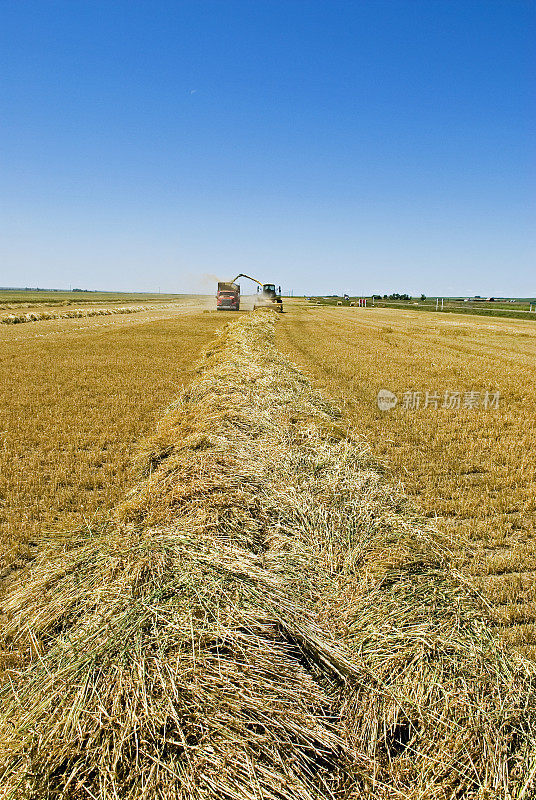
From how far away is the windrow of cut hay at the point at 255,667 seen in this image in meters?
1.69

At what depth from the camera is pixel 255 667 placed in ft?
6.43

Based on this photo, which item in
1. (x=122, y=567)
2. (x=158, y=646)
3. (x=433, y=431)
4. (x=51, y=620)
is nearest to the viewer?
(x=158, y=646)

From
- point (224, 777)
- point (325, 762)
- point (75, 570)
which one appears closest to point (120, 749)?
point (224, 777)

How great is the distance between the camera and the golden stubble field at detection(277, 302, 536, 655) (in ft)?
11.6

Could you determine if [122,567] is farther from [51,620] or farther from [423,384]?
[423,384]

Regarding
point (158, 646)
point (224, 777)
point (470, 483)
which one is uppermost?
point (158, 646)

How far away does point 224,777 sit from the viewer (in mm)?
1629

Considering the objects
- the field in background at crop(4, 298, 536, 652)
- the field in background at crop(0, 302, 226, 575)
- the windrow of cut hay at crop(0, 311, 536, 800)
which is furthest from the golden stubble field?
the field in background at crop(0, 302, 226, 575)

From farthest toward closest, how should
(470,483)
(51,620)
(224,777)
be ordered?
(470,483) < (51,620) < (224,777)

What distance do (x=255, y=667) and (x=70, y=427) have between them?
6403 mm

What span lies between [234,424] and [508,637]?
11.2 feet

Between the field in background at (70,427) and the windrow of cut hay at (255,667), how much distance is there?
135 centimetres

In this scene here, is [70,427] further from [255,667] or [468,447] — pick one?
[255,667]

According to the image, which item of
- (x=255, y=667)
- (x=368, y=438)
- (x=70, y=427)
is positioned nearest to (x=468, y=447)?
(x=368, y=438)
